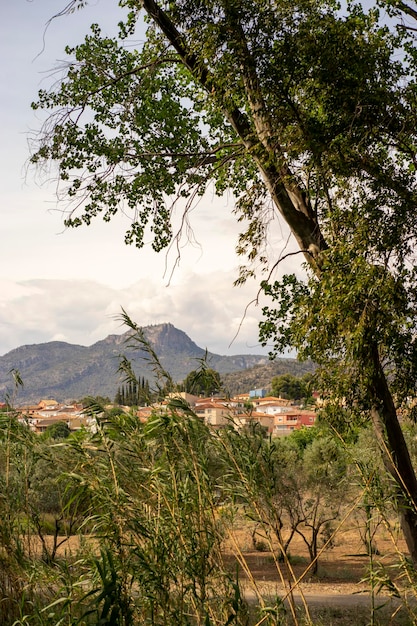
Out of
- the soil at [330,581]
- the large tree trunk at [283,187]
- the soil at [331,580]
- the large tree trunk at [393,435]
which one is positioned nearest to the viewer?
the large tree trunk at [393,435]

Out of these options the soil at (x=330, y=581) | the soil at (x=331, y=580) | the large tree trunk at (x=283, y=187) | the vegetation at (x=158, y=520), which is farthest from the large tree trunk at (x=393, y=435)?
the vegetation at (x=158, y=520)

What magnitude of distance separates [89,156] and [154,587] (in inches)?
362

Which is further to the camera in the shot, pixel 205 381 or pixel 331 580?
pixel 331 580

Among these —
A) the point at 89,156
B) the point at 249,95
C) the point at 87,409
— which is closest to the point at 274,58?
the point at 249,95

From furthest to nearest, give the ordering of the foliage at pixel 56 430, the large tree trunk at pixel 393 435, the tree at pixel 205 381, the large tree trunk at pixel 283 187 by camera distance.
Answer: the large tree trunk at pixel 283 187 < the large tree trunk at pixel 393 435 < the foliage at pixel 56 430 < the tree at pixel 205 381

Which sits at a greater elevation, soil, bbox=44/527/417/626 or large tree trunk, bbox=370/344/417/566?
large tree trunk, bbox=370/344/417/566

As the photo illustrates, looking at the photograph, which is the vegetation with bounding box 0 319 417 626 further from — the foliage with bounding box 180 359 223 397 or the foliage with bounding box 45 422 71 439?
the foliage with bounding box 45 422 71 439

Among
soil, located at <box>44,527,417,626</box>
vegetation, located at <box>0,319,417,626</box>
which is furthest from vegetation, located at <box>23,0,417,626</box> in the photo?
soil, located at <box>44,527,417,626</box>

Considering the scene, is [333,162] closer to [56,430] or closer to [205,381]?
[205,381]

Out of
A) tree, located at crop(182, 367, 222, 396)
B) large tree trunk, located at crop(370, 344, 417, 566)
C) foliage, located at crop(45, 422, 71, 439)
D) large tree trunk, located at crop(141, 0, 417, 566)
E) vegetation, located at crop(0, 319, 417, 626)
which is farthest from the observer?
large tree trunk, located at crop(141, 0, 417, 566)

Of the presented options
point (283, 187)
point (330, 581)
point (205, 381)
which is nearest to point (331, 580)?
point (330, 581)

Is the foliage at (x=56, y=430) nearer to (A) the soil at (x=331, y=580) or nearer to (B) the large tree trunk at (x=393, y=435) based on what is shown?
(B) the large tree trunk at (x=393, y=435)

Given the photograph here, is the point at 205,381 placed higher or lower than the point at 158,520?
higher

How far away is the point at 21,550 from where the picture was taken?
13.5 ft
